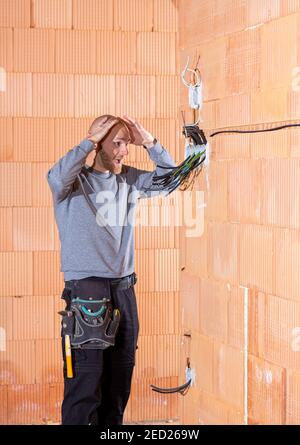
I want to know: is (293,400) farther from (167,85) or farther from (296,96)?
(167,85)

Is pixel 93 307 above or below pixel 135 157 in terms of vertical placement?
below

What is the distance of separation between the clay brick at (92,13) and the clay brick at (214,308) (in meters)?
1.53

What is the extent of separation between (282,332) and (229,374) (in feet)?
1.48

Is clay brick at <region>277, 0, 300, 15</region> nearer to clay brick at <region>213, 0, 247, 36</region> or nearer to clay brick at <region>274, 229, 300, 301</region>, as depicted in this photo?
clay brick at <region>213, 0, 247, 36</region>

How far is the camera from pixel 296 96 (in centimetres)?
273

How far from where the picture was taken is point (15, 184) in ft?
14.3

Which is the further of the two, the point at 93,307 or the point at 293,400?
the point at 93,307

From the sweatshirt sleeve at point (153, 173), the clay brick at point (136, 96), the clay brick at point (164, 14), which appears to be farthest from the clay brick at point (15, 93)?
the sweatshirt sleeve at point (153, 173)

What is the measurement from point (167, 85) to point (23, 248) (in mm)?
1018

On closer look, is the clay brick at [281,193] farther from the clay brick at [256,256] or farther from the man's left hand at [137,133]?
the man's left hand at [137,133]

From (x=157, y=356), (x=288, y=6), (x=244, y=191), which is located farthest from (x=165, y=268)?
(x=288, y=6)

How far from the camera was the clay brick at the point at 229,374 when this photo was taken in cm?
315

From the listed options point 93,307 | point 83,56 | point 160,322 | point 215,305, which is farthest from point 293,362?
point 83,56

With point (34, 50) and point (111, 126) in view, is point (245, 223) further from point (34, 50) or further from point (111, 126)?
point (34, 50)
